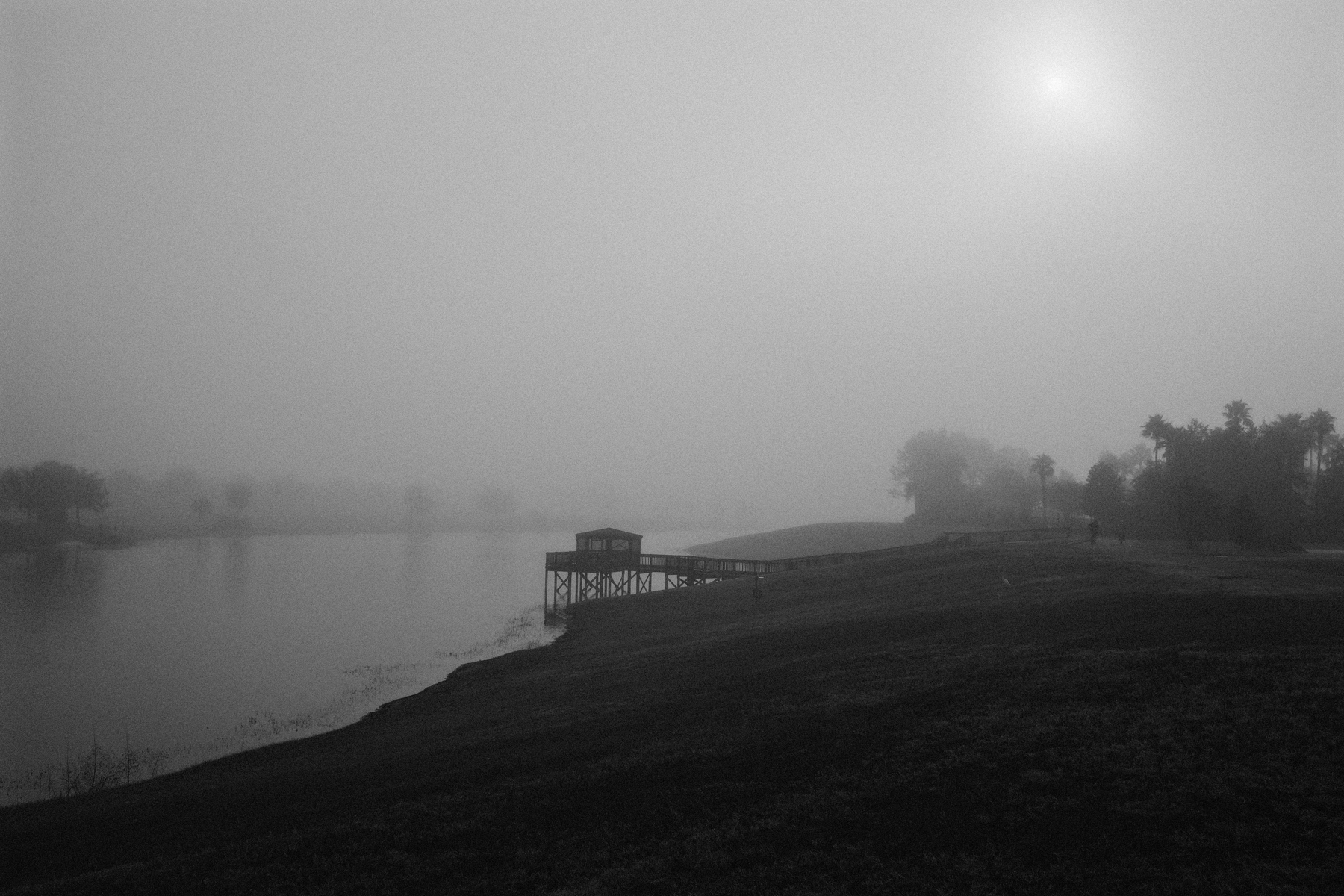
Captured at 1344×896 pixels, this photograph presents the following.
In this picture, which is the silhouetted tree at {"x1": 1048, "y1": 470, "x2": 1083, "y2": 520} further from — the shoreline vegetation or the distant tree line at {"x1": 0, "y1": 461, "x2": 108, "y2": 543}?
the distant tree line at {"x1": 0, "y1": 461, "x2": 108, "y2": 543}

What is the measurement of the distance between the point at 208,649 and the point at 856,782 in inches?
1627

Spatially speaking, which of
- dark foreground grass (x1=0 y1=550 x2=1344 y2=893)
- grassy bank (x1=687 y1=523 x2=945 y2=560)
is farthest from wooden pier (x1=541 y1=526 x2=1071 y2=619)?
grassy bank (x1=687 y1=523 x2=945 y2=560)

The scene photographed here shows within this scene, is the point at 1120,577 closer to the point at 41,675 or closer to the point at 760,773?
the point at 760,773

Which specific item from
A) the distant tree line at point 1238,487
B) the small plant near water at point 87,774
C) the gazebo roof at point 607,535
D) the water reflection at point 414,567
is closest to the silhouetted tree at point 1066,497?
the distant tree line at point 1238,487

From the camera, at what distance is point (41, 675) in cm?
3634

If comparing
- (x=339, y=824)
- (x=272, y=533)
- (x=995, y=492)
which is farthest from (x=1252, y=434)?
(x=272, y=533)

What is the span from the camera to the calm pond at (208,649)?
28.3m

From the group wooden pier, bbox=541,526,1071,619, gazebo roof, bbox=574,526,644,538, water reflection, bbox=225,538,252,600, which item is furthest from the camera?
water reflection, bbox=225,538,252,600

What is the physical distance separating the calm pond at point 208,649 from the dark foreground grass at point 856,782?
600cm

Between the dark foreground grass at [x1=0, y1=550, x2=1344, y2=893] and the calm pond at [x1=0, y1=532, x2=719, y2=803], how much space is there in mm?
6001

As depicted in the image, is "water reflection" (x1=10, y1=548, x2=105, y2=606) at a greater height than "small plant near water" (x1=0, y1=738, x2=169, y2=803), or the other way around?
"water reflection" (x1=10, y1=548, x2=105, y2=606)

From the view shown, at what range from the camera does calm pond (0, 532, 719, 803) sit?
28.3 meters

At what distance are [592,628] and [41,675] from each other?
2491 centimetres

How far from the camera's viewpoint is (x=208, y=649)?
144 ft
